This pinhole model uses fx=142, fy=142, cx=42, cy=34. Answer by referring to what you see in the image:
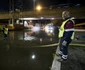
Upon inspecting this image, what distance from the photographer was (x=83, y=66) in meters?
5.51

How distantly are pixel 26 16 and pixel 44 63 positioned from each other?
1717 inches

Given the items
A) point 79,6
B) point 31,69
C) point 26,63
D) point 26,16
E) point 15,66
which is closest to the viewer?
point 31,69

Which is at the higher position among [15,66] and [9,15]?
[9,15]

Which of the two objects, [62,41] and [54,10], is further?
[54,10]

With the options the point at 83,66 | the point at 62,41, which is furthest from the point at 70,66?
the point at 62,41

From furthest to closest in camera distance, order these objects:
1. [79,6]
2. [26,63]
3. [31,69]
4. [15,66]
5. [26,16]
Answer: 1. [26,16]
2. [79,6]
3. [26,63]
4. [15,66]
5. [31,69]

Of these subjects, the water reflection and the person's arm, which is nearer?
the person's arm

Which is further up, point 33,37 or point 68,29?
point 68,29

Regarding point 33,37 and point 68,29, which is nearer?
point 68,29

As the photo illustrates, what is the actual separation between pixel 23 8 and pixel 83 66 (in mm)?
46689

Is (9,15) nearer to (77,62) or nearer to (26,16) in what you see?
(26,16)

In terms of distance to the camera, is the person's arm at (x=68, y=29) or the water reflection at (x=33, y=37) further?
the water reflection at (x=33, y=37)

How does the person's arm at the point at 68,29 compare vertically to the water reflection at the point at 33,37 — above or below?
above

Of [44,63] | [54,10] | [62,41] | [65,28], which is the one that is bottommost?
[44,63]
